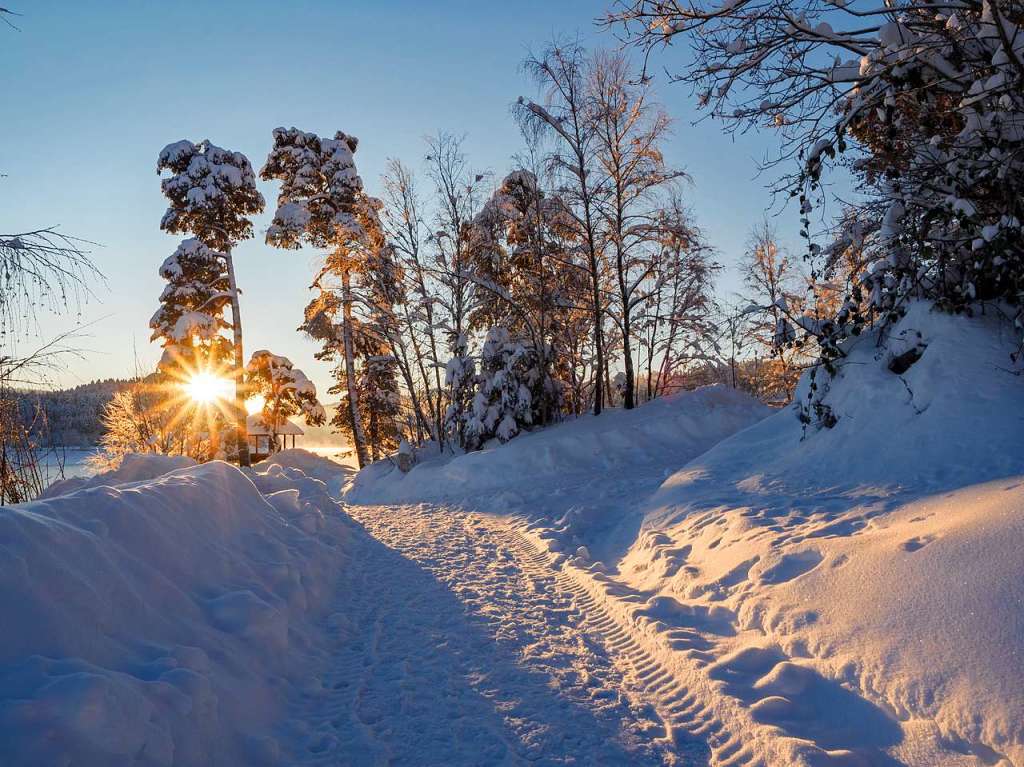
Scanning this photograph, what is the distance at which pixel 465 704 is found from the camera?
10.9ft

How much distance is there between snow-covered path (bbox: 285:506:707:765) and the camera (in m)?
2.89

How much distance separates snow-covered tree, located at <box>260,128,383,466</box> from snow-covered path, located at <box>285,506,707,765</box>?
48.3 ft

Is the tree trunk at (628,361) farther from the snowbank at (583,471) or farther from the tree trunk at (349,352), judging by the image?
the tree trunk at (349,352)

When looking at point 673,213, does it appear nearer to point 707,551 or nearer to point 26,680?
point 707,551

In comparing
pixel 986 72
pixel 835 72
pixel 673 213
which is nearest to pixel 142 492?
pixel 835 72

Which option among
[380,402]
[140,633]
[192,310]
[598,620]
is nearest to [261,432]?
[380,402]

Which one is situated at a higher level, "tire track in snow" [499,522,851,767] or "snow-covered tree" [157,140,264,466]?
"snow-covered tree" [157,140,264,466]

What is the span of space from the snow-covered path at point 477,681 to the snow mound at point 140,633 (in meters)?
0.36

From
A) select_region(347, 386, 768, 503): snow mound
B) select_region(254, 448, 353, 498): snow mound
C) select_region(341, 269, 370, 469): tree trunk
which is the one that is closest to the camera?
select_region(347, 386, 768, 503): snow mound

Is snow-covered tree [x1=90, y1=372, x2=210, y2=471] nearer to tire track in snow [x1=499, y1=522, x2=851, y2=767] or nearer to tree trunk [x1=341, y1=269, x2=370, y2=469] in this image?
tree trunk [x1=341, y1=269, x2=370, y2=469]

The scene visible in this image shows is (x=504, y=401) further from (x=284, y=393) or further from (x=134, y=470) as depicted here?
(x=284, y=393)

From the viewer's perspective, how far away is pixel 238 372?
62.3 feet

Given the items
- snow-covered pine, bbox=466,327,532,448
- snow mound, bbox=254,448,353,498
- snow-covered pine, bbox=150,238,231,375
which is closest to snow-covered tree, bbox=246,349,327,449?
snow mound, bbox=254,448,353,498

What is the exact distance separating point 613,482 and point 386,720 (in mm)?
8460
